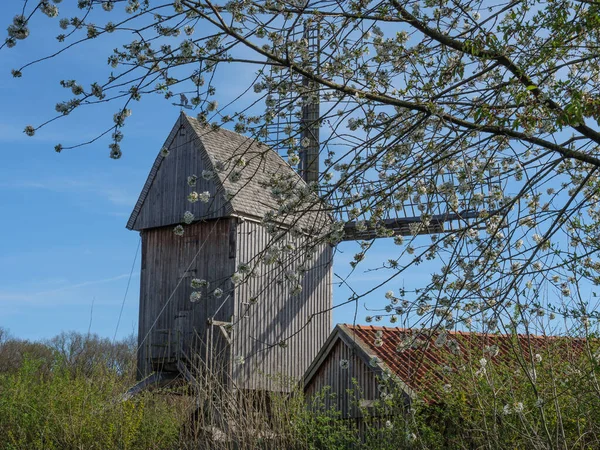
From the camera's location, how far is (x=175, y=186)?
48.0ft

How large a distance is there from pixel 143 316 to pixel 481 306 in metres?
11.0

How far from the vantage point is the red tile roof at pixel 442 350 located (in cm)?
486

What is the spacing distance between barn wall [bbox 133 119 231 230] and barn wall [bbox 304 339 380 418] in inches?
150

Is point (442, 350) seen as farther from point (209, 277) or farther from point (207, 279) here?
point (207, 279)

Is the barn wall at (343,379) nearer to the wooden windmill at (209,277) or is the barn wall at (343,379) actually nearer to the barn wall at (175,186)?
the wooden windmill at (209,277)

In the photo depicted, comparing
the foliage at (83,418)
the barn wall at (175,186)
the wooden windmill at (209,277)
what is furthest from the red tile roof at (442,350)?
the barn wall at (175,186)

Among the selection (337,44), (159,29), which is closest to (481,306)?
(337,44)

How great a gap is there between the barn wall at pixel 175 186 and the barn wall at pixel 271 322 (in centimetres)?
112

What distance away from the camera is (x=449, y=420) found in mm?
8906

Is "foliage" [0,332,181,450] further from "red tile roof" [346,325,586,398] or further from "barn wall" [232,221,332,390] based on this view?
"barn wall" [232,221,332,390]

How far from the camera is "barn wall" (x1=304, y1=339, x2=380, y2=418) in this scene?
11461mm

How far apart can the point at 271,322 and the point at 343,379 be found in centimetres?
247

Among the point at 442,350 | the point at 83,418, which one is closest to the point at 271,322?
the point at 83,418

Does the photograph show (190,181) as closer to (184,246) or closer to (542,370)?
(542,370)
